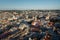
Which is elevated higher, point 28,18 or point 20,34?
point 28,18

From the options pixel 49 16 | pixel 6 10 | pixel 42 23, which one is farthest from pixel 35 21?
pixel 6 10

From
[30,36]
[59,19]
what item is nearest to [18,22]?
[30,36]

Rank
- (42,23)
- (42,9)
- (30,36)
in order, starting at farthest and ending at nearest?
(42,9) → (42,23) → (30,36)

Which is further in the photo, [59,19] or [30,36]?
[59,19]

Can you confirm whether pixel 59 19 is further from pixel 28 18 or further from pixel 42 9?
pixel 28 18

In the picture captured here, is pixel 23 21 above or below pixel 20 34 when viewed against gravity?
above

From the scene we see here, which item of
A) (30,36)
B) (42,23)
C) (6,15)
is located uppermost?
(6,15)

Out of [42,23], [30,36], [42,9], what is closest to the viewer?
[30,36]

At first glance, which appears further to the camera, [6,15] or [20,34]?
[6,15]

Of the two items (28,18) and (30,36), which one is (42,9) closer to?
(28,18)
